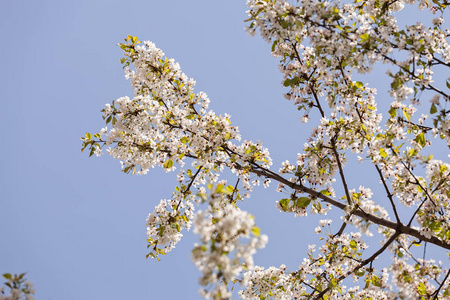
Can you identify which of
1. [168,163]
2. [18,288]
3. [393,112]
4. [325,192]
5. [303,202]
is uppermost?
[393,112]

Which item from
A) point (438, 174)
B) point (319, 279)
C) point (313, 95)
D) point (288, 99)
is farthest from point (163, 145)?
point (438, 174)

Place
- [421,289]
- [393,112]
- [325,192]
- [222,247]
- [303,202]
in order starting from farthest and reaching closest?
[325,192] → [303,202] → [393,112] → [421,289] → [222,247]

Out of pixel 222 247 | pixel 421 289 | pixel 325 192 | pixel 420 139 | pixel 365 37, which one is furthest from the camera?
pixel 325 192

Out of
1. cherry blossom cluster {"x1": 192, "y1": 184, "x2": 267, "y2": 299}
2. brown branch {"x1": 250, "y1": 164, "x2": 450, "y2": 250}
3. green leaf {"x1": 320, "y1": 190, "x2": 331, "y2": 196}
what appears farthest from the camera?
green leaf {"x1": 320, "y1": 190, "x2": 331, "y2": 196}

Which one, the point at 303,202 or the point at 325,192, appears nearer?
Result: the point at 303,202

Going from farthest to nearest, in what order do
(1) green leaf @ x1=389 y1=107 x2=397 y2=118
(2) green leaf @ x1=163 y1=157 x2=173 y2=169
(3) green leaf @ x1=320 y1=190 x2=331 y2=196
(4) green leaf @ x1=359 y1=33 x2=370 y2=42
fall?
(2) green leaf @ x1=163 y1=157 x2=173 y2=169, (3) green leaf @ x1=320 y1=190 x2=331 y2=196, (1) green leaf @ x1=389 y1=107 x2=397 y2=118, (4) green leaf @ x1=359 y1=33 x2=370 y2=42

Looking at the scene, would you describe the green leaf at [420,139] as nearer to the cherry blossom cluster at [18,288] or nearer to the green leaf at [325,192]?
the green leaf at [325,192]

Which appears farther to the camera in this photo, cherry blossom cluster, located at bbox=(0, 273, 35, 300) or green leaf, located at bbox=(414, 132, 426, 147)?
green leaf, located at bbox=(414, 132, 426, 147)

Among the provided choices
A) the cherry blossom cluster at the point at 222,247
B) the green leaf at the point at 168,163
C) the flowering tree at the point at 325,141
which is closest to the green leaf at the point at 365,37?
the flowering tree at the point at 325,141

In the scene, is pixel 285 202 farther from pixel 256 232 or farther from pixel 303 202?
pixel 256 232

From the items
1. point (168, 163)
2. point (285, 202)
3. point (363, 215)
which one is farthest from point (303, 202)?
point (168, 163)

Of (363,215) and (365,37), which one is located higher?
(365,37)

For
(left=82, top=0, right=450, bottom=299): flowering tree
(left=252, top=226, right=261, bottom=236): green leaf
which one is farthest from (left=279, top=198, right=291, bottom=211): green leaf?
(left=252, top=226, right=261, bottom=236): green leaf

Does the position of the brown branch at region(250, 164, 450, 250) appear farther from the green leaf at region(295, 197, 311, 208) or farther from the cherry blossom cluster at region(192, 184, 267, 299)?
the cherry blossom cluster at region(192, 184, 267, 299)
